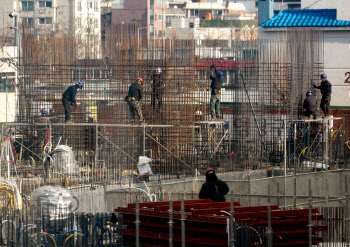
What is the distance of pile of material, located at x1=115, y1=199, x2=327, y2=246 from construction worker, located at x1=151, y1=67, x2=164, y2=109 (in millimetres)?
9774

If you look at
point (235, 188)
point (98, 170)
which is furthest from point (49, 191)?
point (235, 188)

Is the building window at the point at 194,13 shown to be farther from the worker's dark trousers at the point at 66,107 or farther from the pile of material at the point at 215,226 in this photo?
the pile of material at the point at 215,226

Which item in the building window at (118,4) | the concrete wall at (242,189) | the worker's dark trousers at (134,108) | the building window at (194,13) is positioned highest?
the building window at (194,13)

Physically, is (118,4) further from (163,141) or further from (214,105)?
(163,141)

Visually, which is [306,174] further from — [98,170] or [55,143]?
[55,143]

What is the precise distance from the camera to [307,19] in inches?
1326

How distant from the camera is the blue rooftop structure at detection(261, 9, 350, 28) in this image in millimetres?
33031

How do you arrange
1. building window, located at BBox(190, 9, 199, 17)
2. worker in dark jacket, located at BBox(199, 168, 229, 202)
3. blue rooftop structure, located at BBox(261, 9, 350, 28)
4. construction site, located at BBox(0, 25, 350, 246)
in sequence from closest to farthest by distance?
worker in dark jacket, located at BBox(199, 168, 229, 202) → construction site, located at BBox(0, 25, 350, 246) → blue rooftop structure, located at BBox(261, 9, 350, 28) → building window, located at BBox(190, 9, 199, 17)

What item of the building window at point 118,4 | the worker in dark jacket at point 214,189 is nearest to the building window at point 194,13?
the building window at point 118,4

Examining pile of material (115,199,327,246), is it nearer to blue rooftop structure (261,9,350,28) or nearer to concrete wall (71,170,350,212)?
concrete wall (71,170,350,212)

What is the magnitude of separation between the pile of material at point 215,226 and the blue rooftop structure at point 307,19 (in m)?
21.3

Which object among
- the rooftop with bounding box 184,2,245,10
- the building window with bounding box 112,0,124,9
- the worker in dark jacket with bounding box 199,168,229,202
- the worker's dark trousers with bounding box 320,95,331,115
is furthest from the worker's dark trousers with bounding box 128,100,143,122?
the rooftop with bounding box 184,2,245,10

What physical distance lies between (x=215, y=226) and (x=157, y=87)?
11331mm

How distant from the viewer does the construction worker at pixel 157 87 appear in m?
22.7
